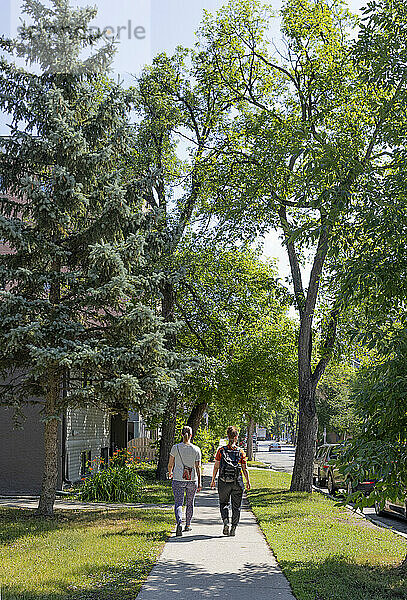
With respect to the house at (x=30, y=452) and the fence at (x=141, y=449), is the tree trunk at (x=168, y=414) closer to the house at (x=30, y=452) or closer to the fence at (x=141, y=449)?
the house at (x=30, y=452)

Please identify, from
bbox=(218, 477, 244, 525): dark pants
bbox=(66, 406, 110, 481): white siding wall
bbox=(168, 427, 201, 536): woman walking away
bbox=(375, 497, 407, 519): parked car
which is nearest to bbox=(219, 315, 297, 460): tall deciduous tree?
bbox=(66, 406, 110, 481): white siding wall

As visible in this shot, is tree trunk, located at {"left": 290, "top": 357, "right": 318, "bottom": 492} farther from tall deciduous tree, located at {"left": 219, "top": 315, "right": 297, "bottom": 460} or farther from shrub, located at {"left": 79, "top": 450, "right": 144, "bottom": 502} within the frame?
shrub, located at {"left": 79, "top": 450, "right": 144, "bottom": 502}

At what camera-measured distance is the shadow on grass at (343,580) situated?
7.80 m

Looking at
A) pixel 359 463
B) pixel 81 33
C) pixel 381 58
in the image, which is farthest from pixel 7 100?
pixel 359 463

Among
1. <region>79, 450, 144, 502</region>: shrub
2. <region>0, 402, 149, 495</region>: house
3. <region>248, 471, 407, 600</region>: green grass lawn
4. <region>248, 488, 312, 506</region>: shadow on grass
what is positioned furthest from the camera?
<region>0, 402, 149, 495</region>: house

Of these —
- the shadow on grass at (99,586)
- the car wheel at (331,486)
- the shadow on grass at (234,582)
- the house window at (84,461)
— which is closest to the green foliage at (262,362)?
the car wheel at (331,486)

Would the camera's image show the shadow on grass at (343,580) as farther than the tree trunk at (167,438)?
No

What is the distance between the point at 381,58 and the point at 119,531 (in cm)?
882

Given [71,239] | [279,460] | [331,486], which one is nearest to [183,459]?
[71,239]

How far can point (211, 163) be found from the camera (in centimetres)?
2316

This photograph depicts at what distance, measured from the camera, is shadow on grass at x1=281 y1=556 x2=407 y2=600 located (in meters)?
7.80

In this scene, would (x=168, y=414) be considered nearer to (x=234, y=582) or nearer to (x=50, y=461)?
(x=50, y=461)

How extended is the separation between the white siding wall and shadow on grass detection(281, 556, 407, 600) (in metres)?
11.1

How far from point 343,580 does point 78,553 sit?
3.80 meters
